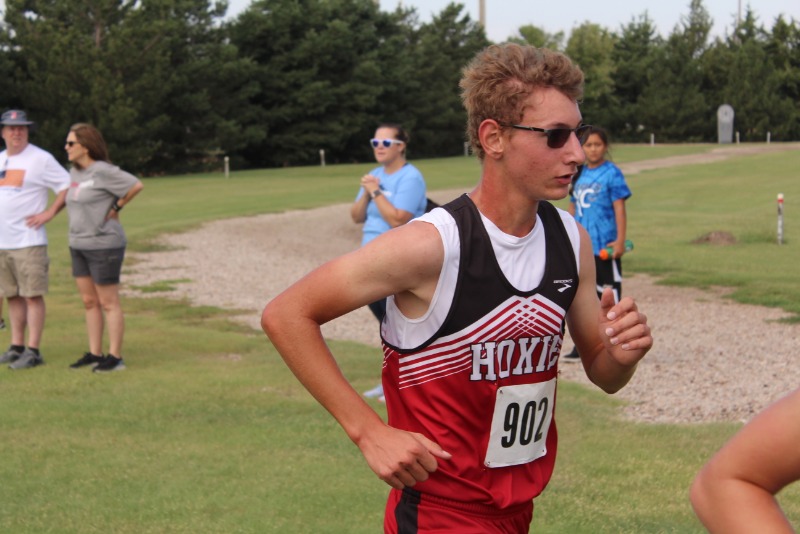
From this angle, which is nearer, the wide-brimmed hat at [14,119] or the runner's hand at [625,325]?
the runner's hand at [625,325]

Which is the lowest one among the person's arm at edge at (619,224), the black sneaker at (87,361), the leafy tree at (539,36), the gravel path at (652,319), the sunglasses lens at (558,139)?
the gravel path at (652,319)

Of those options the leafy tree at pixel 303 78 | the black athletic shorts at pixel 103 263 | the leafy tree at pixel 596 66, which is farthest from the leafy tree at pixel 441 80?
the black athletic shorts at pixel 103 263

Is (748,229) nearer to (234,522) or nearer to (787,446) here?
(234,522)

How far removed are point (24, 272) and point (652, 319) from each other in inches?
279

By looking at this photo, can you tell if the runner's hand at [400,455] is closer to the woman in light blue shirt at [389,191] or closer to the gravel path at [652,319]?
the woman in light blue shirt at [389,191]

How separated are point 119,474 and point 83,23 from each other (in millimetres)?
48614

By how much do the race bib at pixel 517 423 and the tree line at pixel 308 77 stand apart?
40787mm

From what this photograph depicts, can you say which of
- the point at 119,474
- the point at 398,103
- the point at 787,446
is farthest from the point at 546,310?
the point at 398,103

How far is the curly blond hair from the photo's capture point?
329cm

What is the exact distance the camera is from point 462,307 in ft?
10.5

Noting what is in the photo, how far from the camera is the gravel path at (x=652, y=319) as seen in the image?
8781 millimetres

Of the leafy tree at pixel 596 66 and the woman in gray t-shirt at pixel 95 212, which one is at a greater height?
the leafy tree at pixel 596 66

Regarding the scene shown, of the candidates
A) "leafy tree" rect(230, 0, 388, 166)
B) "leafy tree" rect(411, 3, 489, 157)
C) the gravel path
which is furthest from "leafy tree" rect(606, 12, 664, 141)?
the gravel path

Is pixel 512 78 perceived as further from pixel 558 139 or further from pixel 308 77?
pixel 308 77
